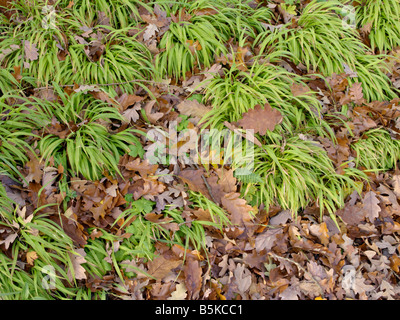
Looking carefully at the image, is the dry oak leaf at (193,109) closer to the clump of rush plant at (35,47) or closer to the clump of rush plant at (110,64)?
the clump of rush plant at (110,64)

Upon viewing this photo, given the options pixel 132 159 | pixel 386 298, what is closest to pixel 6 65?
pixel 132 159

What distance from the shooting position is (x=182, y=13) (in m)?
3.16

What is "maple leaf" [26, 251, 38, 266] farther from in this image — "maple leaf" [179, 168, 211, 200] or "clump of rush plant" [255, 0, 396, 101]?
"clump of rush plant" [255, 0, 396, 101]

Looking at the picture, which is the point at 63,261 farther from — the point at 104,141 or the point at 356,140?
the point at 356,140

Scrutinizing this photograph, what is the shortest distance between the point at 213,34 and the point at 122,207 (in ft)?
5.87

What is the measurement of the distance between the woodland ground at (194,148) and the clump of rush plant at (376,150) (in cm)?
2

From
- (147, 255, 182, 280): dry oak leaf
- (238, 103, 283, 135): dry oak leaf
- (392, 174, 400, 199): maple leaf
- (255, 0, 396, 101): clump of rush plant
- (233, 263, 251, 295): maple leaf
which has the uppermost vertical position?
(255, 0, 396, 101): clump of rush plant

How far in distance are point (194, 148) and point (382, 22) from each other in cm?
253

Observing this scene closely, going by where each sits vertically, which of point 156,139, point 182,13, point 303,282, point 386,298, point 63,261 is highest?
point 182,13

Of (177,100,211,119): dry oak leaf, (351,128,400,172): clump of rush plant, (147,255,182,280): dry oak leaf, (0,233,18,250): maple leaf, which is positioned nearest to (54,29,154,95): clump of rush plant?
Answer: (177,100,211,119): dry oak leaf

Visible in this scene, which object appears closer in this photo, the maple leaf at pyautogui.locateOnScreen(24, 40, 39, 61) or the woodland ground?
the woodland ground

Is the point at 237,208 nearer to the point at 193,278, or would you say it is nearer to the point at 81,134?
the point at 193,278

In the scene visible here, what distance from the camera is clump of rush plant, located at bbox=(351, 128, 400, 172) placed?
2.96 meters

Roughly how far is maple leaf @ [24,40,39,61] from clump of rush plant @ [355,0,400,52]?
324 cm
